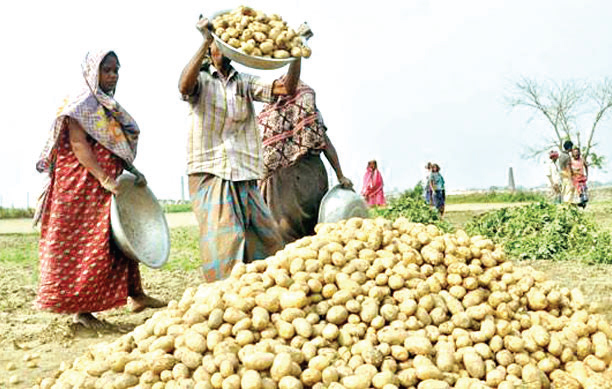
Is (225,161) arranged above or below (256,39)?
below

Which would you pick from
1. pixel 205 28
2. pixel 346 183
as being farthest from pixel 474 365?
pixel 346 183

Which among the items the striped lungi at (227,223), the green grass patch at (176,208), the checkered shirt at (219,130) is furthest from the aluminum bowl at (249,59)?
the green grass patch at (176,208)

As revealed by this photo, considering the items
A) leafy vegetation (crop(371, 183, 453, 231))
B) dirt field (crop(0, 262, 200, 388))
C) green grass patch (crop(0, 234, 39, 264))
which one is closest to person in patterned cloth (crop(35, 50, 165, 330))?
dirt field (crop(0, 262, 200, 388))

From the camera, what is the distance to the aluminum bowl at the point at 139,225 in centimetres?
452

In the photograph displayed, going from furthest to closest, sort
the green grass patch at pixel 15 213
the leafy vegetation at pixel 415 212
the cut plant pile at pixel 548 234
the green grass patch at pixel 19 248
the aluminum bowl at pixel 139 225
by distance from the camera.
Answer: the green grass patch at pixel 15 213 → the green grass patch at pixel 19 248 → the leafy vegetation at pixel 415 212 → the cut plant pile at pixel 548 234 → the aluminum bowl at pixel 139 225

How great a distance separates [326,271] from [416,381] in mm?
642

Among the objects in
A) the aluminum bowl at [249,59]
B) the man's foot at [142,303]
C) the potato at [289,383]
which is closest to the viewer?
the potato at [289,383]

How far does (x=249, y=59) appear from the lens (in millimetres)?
4086

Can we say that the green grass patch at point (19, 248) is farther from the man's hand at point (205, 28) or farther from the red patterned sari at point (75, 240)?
the man's hand at point (205, 28)

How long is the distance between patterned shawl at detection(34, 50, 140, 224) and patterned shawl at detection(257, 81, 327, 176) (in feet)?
4.02

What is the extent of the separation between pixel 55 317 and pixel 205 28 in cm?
265

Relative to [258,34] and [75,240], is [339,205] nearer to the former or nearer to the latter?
[258,34]

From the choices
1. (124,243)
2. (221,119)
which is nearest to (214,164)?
(221,119)

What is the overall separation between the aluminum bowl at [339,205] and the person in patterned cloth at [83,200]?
164 cm
